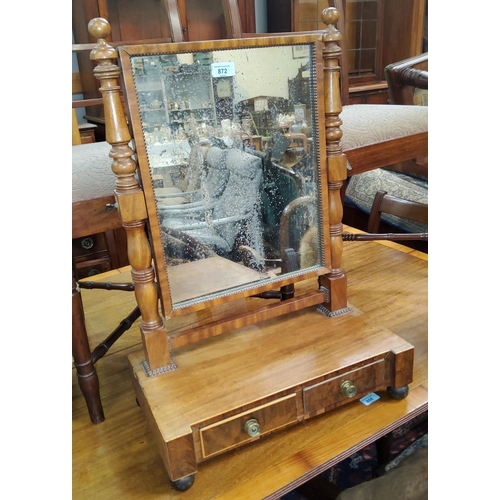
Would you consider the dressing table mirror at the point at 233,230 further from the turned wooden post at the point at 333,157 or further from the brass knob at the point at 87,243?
the brass knob at the point at 87,243

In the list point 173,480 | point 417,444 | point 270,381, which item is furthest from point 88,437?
point 417,444

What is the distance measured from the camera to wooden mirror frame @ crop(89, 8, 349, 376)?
0.69 m

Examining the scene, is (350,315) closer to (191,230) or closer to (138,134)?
(191,230)

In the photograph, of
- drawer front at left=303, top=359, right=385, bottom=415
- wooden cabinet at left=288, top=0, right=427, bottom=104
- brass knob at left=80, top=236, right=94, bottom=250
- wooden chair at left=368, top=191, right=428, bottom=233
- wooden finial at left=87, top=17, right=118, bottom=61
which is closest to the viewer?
wooden finial at left=87, top=17, right=118, bottom=61

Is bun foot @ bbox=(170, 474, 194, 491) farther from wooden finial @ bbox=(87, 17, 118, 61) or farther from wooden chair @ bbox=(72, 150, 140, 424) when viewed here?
wooden finial @ bbox=(87, 17, 118, 61)

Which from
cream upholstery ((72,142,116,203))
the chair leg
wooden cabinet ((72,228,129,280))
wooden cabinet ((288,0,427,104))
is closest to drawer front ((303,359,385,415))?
the chair leg

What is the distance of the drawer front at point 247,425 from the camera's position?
28.8 inches

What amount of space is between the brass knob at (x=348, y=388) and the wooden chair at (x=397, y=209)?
762mm

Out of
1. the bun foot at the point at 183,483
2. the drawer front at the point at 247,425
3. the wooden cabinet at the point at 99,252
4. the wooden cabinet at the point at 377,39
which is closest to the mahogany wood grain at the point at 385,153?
the drawer front at the point at 247,425

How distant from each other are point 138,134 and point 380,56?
2404 millimetres

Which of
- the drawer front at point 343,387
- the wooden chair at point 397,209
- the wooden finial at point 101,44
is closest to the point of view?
the wooden finial at point 101,44

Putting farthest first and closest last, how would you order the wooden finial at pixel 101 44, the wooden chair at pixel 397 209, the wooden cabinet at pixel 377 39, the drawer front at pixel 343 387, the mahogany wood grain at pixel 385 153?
the wooden cabinet at pixel 377 39
the wooden chair at pixel 397 209
the mahogany wood grain at pixel 385 153
the drawer front at pixel 343 387
the wooden finial at pixel 101 44

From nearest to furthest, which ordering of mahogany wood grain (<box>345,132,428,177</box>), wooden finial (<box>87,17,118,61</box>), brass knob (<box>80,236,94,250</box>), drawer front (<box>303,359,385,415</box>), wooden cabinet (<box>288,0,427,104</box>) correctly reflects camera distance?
wooden finial (<box>87,17,118,61</box>)
drawer front (<box>303,359,385,415</box>)
mahogany wood grain (<box>345,132,428,177</box>)
brass knob (<box>80,236,94,250</box>)
wooden cabinet (<box>288,0,427,104</box>)

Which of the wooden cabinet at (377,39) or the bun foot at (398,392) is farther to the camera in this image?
the wooden cabinet at (377,39)
